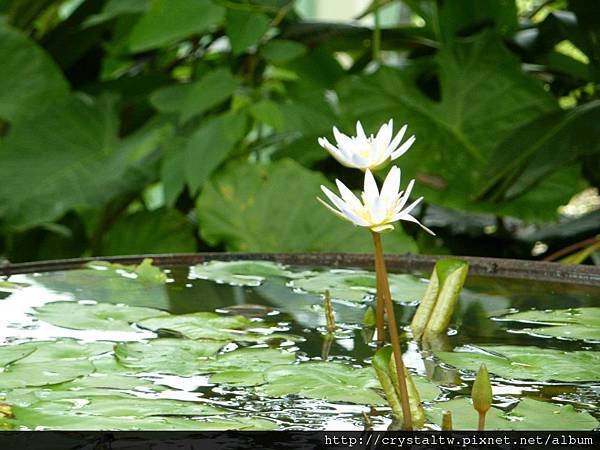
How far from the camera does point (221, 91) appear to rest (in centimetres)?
175

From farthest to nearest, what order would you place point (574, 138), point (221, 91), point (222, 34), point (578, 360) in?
1. point (222, 34)
2. point (221, 91)
3. point (574, 138)
4. point (578, 360)

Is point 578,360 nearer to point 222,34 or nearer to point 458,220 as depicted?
point 458,220

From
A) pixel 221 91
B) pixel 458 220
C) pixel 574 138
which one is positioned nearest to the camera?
pixel 574 138

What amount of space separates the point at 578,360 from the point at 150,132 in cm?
138

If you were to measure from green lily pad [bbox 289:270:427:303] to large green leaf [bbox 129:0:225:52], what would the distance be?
857 millimetres

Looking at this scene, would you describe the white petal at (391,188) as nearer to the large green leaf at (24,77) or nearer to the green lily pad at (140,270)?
the green lily pad at (140,270)

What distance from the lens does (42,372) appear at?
667mm

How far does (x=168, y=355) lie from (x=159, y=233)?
127 cm

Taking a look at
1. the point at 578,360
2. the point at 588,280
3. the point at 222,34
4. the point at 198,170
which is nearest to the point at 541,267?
the point at 588,280

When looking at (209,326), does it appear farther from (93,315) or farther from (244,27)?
(244,27)

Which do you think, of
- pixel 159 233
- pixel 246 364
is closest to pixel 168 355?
pixel 246 364

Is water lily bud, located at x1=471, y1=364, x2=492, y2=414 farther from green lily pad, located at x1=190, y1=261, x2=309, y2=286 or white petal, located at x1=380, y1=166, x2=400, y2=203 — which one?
green lily pad, located at x1=190, y1=261, x2=309, y2=286

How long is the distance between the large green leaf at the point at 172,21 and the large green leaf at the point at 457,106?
0.89ft

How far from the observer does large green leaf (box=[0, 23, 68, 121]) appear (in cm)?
212
